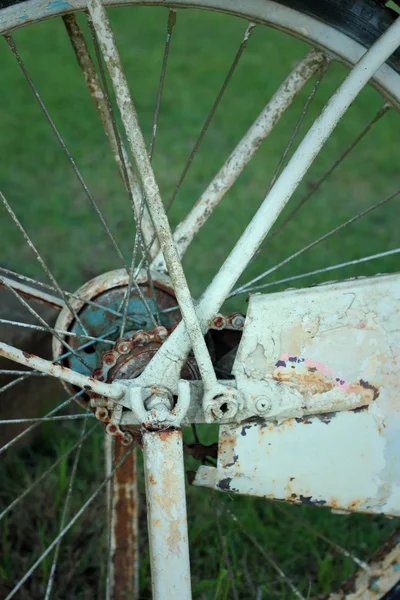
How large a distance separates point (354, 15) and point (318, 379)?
66 cm

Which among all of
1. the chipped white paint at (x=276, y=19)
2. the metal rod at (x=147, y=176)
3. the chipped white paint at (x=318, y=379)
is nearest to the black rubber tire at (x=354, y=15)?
the chipped white paint at (x=276, y=19)

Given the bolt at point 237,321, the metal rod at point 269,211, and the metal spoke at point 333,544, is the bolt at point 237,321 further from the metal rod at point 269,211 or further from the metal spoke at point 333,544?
the metal spoke at point 333,544

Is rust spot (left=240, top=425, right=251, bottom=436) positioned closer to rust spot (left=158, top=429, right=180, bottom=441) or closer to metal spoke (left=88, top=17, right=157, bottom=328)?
rust spot (left=158, top=429, right=180, bottom=441)

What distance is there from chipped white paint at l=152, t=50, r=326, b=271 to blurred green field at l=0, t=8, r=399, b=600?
0.69 meters

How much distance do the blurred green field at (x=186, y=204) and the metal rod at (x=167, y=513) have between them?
501 millimetres

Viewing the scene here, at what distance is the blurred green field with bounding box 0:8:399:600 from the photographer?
2277 mm

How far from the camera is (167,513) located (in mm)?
1447

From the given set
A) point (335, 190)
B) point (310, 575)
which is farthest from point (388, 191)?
point (310, 575)

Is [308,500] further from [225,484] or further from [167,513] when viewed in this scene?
[167,513]

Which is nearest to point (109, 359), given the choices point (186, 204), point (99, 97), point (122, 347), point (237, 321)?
point (122, 347)

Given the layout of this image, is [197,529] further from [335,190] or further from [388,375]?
[335,190]

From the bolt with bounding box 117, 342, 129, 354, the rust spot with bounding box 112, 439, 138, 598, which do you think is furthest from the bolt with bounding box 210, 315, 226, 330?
the rust spot with bounding box 112, 439, 138, 598

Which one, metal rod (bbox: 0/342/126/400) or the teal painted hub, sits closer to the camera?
metal rod (bbox: 0/342/126/400)

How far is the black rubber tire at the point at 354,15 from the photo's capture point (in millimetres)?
1548
